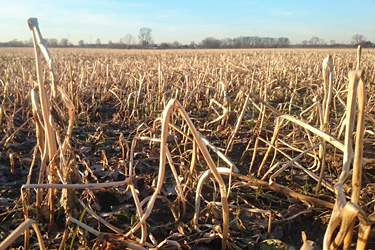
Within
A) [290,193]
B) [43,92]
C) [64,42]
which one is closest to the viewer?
[43,92]

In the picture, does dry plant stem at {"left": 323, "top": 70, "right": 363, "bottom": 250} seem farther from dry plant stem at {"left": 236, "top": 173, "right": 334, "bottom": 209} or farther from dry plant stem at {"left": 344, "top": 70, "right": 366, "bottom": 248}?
dry plant stem at {"left": 236, "top": 173, "right": 334, "bottom": 209}

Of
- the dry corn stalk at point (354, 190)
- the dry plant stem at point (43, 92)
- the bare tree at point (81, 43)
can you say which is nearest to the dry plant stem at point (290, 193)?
the dry corn stalk at point (354, 190)

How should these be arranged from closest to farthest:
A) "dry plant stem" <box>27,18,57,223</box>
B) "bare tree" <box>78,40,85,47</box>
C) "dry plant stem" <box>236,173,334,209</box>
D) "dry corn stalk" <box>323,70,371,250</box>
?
"dry corn stalk" <box>323,70,371,250</box>, "dry plant stem" <box>27,18,57,223</box>, "dry plant stem" <box>236,173,334,209</box>, "bare tree" <box>78,40,85,47</box>

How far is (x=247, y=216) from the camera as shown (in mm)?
1815

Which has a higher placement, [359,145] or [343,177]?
[359,145]

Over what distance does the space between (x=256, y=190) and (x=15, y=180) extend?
163cm

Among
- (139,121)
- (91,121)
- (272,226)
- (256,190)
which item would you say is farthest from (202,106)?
(272,226)

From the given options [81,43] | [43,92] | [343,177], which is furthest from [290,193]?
[81,43]

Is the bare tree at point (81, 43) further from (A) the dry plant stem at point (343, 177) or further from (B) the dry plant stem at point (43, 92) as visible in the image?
(A) the dry plant stem at point (343, 177)

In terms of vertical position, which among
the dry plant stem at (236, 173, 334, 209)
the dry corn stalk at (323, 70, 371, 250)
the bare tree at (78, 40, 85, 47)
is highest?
the bare tree at (78, 40, 85, 47)

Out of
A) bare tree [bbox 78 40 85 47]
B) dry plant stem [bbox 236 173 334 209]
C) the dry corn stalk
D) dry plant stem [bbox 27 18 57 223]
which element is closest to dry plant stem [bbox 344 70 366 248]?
the dry corn stalk

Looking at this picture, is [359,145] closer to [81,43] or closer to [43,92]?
[43,92]

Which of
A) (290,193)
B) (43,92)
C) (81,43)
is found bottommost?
(290,193)

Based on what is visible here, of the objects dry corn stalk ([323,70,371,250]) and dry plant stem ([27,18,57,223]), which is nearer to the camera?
dry corn stalk ([323,70,371,250])
